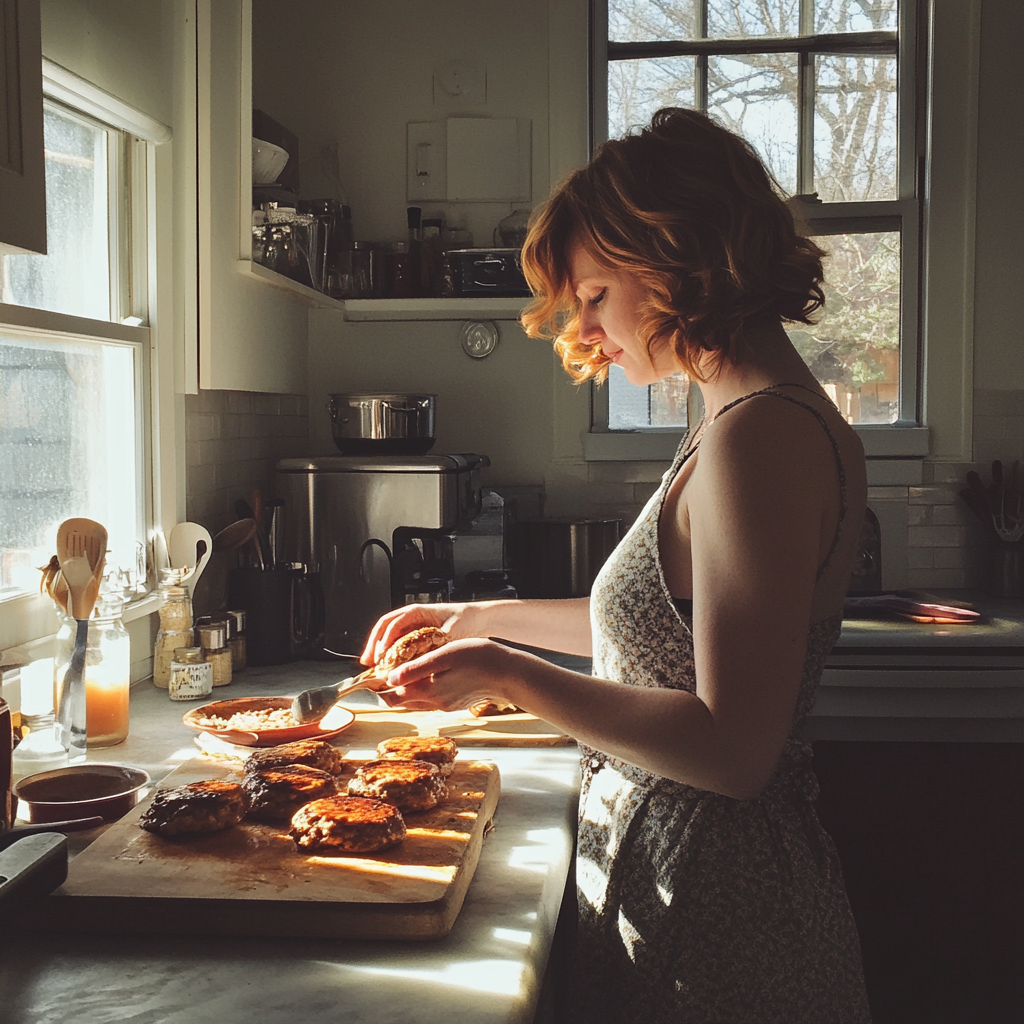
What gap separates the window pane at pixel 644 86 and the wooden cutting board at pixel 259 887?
2757mm

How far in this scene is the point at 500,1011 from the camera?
94 centimetres

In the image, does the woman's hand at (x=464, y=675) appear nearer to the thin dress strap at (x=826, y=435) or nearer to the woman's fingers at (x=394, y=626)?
the thin dress strap at (x=826, y=435)

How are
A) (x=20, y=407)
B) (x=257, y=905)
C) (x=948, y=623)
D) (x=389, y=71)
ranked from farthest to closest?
(x=389, y=71)
(x=948, y=623)
(x=20, y=407)
(x=257, y=905)

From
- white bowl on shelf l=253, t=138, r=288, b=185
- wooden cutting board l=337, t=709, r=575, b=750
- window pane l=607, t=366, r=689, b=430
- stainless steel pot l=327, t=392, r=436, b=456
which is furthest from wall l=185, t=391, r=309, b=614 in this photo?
window pane l=607, t=366, r=689, b=430

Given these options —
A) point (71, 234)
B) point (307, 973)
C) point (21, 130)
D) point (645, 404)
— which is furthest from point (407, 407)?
point (307, 973)

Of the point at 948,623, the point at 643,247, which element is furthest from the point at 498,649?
the point at 948,623

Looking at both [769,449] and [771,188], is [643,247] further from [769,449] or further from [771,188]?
[769,449]

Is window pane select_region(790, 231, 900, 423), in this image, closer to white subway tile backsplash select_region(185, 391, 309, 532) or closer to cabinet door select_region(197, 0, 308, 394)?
white subway tile backsplash select_region(185, 391, 309, 532)

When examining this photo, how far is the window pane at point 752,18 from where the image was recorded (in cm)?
338

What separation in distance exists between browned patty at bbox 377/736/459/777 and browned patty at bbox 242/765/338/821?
0.45ft

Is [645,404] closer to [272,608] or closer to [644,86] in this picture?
[644,86]

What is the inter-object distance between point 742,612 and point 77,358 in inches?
58.7

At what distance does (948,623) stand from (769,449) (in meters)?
1.92

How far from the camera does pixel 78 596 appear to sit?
1673 millimetres
